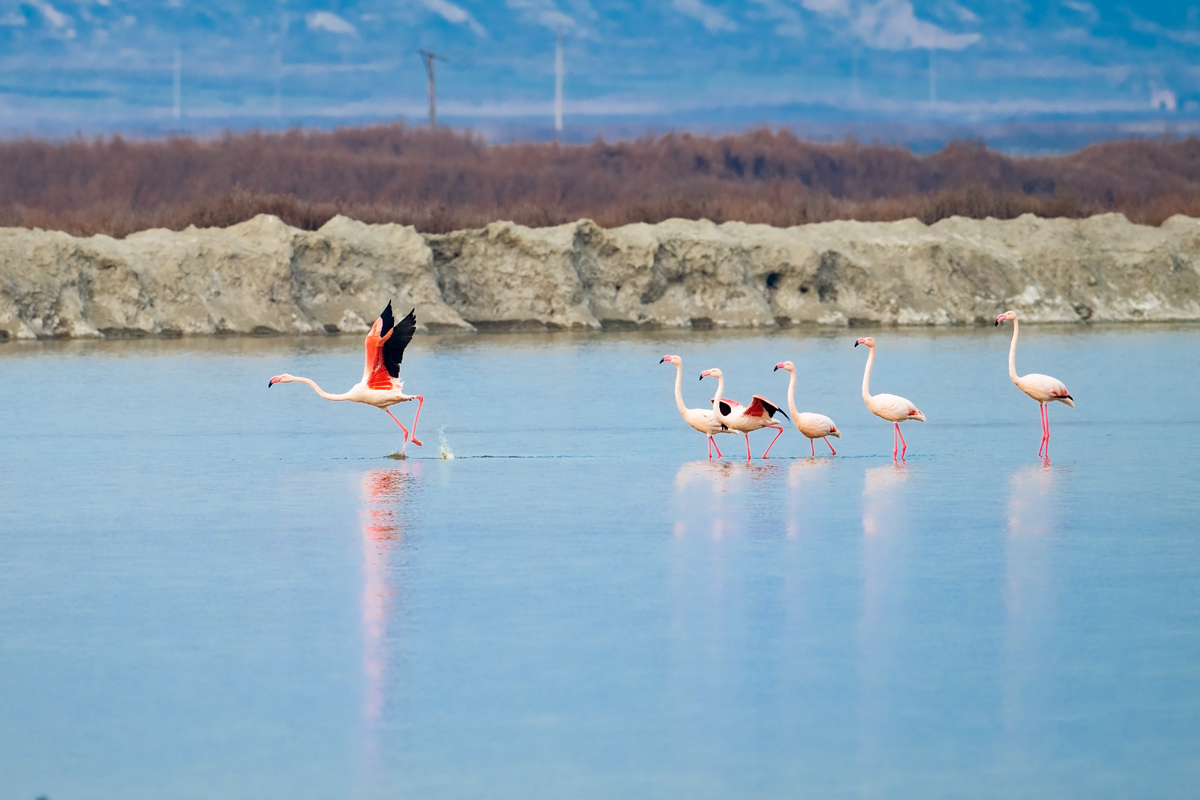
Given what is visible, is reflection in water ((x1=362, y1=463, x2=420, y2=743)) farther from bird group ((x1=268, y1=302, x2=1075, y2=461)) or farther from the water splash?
bird group ((x1=268, y1=302, x2=1075, y2=461))

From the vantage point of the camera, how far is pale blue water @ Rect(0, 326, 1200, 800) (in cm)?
655

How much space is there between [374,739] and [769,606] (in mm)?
2899

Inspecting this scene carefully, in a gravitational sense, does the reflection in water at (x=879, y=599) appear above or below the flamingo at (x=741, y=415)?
below

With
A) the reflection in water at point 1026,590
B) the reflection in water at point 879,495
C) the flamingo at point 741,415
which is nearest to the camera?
the reflection in water at point 1026,590

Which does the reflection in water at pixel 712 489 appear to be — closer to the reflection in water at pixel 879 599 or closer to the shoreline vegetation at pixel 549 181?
the reflection in water at pixel 879 599

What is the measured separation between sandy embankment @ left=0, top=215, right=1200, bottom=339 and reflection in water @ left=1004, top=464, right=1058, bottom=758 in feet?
86.4

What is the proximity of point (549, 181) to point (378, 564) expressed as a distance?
5244cm

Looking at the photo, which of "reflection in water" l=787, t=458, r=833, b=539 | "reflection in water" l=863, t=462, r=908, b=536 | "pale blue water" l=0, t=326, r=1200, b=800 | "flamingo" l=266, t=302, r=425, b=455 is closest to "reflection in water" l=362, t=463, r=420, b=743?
"pale blue water" l=0, t=326, r=1200, b=800

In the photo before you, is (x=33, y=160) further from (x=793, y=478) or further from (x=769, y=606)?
(x=769, y=606)

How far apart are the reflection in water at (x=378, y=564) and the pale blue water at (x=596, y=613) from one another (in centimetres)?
3

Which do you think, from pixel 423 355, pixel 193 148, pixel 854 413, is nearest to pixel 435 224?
pixel 423 355

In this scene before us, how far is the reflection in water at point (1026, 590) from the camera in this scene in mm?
7373

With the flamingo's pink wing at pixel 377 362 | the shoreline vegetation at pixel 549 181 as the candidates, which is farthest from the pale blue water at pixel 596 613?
the shoreline vegetation at pixel 549 181

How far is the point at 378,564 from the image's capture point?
33.8 feet
